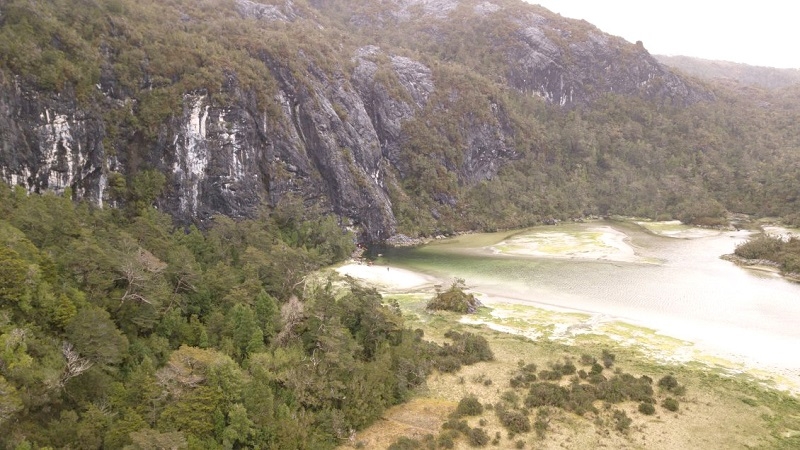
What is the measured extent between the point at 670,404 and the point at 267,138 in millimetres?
83848

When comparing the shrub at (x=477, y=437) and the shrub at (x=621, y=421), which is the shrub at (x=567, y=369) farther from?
the shrub at (x=477, y=437)

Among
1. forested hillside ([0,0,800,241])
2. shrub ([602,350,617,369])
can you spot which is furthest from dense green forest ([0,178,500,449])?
forested hillside ([0,0,800,241])

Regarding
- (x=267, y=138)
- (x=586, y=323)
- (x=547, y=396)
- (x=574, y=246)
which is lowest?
(x=547, y=396)

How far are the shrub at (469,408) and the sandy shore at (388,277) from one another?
116ft

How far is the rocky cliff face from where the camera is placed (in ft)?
210

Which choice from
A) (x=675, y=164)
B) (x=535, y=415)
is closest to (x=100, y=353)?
(x=535, y=415)

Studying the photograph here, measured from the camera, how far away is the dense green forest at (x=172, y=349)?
24.7 m

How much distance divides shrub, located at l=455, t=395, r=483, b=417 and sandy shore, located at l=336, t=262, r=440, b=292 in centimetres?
3551

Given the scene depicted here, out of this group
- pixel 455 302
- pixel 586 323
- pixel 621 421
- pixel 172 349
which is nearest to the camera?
pixel 621 421

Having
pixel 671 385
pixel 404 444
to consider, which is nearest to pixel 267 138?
pixel 404 444

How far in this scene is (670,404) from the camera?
35094mm

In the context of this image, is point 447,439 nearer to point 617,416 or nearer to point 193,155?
point 617,416

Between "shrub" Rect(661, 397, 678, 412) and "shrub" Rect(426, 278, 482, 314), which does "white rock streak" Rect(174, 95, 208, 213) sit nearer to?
"shrub" Rect(426, 278, 482, 314)

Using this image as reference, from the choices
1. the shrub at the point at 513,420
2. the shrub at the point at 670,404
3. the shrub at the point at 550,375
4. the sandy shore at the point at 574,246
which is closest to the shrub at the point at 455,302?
the shrub at the point at 550,375
